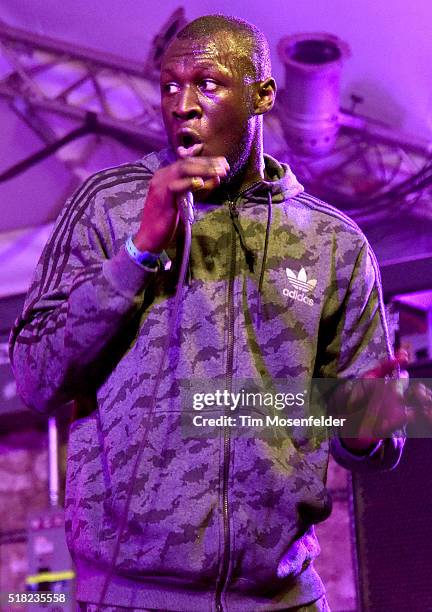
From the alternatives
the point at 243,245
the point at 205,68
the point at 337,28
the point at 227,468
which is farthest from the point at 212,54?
the point at 337,28

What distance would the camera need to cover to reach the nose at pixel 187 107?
51.2 inches

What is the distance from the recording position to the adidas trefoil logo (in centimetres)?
136

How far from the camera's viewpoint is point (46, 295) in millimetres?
1269

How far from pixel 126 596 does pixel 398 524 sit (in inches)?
50.5

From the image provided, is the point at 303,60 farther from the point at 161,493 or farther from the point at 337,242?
the point at 161,493

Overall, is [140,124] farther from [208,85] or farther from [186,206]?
[186,206]

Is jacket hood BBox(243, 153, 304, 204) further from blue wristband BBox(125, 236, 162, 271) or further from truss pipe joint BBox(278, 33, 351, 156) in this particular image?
truss pipe joint BBox(278, 33, 351, 156)

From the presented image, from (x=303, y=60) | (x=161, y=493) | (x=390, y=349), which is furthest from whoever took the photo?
(x=303, y=60)

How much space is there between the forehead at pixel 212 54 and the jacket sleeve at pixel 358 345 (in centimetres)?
33

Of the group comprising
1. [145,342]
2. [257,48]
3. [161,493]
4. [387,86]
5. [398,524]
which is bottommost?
[398,524]

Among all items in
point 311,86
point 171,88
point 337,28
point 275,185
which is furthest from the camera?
point 337,28

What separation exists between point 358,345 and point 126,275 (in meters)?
0.42

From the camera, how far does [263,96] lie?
1476mm

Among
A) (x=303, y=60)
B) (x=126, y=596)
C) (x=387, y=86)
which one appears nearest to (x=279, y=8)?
(x=303, y=60)
